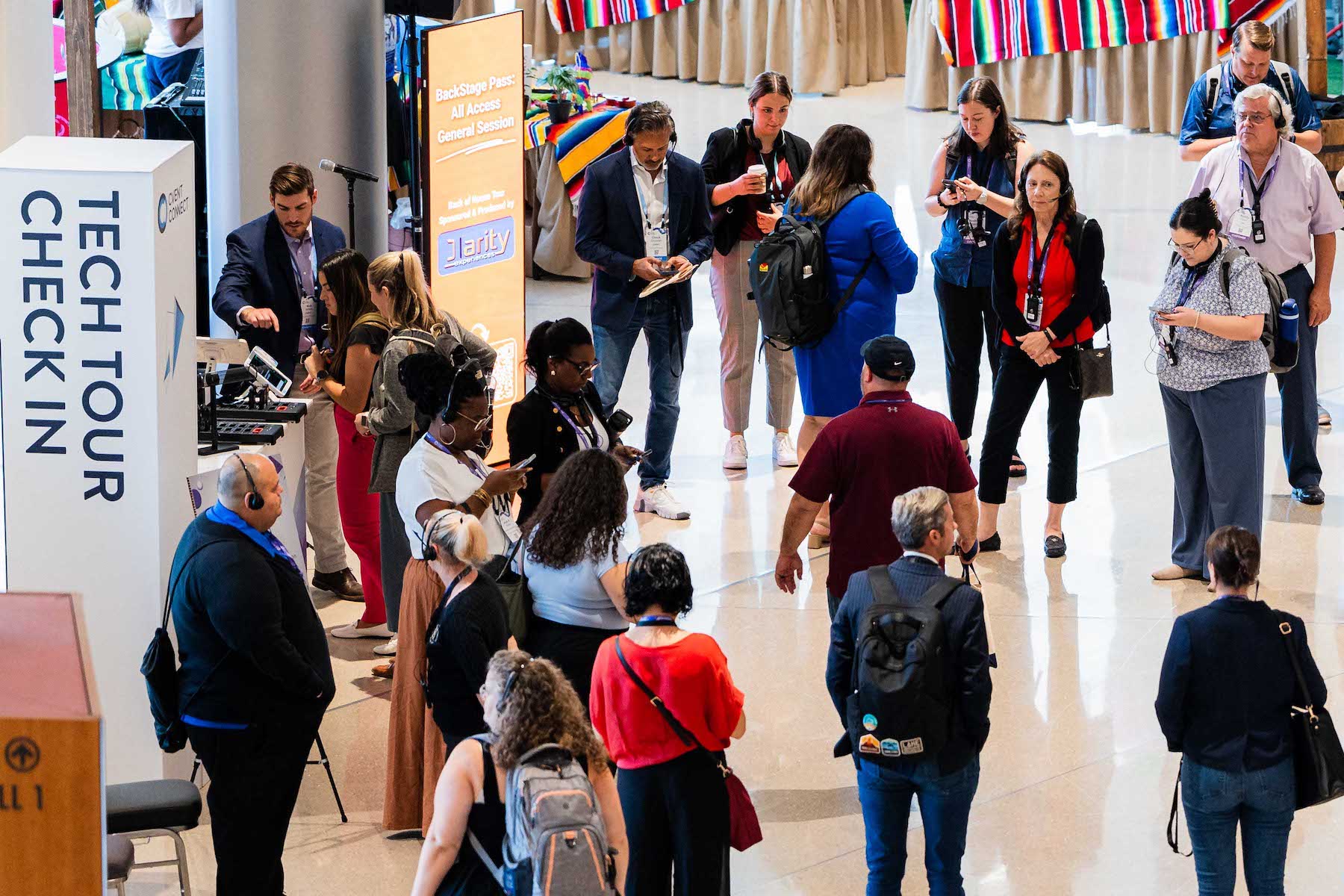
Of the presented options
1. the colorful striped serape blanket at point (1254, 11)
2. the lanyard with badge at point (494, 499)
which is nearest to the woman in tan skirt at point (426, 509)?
the lanyard with badge at point (494, 499)

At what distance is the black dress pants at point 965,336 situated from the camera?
718cm

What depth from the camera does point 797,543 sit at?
5047 mm

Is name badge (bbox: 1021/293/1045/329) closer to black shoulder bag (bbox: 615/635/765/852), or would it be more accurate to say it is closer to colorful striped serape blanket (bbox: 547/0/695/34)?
black shoulder bag (bbox: 615/635/765/852)

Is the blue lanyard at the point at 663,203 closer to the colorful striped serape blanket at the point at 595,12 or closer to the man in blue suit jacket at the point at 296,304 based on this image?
the man in blue suit jacket at the point at 296,304

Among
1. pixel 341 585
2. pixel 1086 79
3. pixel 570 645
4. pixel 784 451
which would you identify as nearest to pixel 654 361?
pixel 784 451

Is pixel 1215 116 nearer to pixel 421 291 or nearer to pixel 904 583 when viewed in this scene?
pixel 421 291

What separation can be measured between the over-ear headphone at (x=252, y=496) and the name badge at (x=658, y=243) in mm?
3339

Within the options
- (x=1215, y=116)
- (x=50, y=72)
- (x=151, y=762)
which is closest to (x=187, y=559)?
(x=151, y=762)

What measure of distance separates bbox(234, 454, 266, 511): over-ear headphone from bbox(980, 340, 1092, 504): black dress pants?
10.7 feet

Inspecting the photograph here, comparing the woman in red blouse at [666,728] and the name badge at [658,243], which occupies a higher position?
the name badge at [658,243]

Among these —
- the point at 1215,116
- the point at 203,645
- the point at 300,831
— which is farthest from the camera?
the point at 1215,116

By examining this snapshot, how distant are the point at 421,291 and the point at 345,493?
95cm

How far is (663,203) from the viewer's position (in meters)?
7.27

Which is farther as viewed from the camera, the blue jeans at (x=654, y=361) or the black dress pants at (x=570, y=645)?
the blue jeans at (x=654, y=361)
